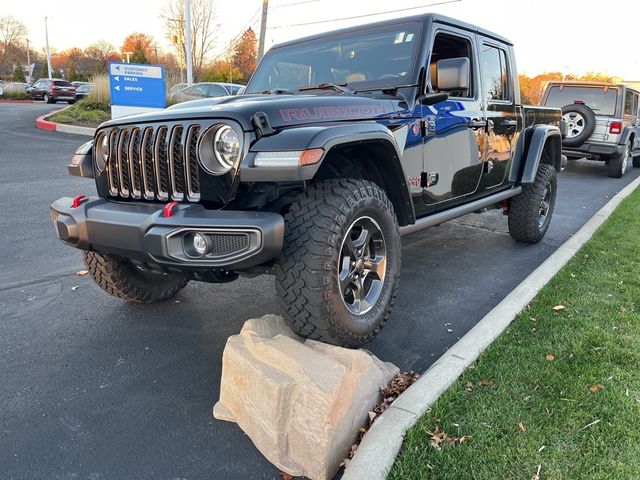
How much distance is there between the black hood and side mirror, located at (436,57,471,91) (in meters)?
0.48

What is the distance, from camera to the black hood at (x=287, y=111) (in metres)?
→ 2.57

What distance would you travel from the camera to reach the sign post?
1438 centimetres

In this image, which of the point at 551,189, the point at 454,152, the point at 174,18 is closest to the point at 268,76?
the point at 454,152

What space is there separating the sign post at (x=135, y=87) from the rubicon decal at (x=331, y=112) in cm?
1257

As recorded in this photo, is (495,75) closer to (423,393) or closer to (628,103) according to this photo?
(423,393)

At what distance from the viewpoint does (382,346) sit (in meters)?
3.25

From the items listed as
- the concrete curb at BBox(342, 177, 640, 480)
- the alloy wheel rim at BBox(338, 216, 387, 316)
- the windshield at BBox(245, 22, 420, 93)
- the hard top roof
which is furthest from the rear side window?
the alloy wheel rim at BBox(338, 216, 387, 316)

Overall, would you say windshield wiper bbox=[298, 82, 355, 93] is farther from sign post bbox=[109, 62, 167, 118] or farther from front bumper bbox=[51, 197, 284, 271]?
sign post bbox=[109, 62, 167, 118]

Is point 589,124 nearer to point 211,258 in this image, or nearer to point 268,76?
point 268,76

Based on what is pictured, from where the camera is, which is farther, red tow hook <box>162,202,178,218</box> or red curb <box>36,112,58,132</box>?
red curb <box>36,112,58,132</box>

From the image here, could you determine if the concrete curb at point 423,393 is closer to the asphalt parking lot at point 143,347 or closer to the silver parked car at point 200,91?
the asphalt parking lot at point 143,347

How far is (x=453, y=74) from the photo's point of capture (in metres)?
3.38

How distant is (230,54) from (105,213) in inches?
1422

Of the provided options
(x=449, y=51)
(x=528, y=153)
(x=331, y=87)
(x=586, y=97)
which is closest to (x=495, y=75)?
(x=449, y=51)
